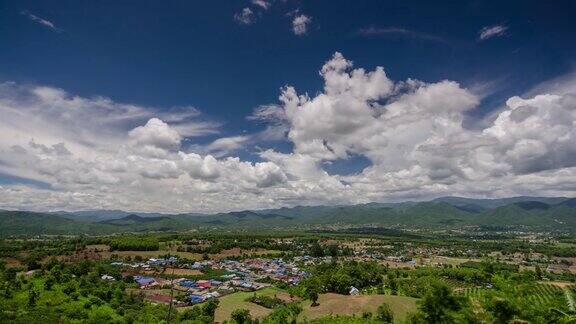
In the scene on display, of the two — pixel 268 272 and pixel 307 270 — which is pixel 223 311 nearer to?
pixel 268 272

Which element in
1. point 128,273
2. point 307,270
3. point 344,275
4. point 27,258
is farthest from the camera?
point 307,270

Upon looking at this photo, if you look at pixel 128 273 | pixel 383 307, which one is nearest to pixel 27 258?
pixel 128 273

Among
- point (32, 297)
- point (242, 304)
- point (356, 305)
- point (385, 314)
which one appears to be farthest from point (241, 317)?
point (32, 297)

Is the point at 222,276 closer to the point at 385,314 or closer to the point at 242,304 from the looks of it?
the point at 242,304

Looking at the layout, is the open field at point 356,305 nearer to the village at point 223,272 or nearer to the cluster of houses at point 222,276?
the village at point 223,272

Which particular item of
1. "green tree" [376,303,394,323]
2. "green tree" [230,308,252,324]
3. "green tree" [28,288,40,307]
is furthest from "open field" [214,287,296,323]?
"green tree" [28,288,40,307]

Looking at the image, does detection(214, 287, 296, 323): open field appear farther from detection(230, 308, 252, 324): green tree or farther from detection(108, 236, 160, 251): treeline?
detection(108, 236, 160, 251): treeline

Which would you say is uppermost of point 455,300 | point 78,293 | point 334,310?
point 455,300
